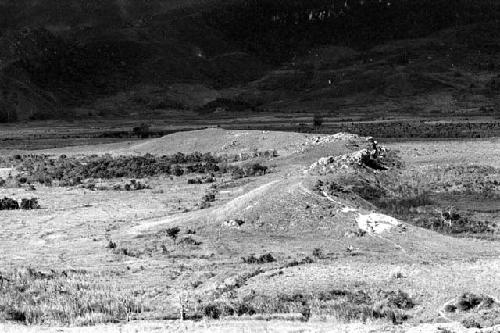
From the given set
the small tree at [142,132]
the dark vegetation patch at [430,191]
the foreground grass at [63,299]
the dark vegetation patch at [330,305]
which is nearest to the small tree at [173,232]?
the dark vegetation patch at [430,191]

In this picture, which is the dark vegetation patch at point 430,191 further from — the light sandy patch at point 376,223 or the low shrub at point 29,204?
the low shrub at point 29,204

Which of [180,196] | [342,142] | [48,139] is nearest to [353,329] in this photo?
[180,196]

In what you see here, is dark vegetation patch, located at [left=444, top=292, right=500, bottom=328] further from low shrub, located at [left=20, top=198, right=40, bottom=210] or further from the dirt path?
low shrub, located at [left=20, top=198, right=40, bottom=210]

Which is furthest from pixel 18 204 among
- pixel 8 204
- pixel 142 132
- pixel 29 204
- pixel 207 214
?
pixel 142 132

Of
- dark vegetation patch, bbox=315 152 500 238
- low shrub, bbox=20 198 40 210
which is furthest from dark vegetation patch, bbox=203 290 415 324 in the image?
low shrub, bbox=20 198 40 210

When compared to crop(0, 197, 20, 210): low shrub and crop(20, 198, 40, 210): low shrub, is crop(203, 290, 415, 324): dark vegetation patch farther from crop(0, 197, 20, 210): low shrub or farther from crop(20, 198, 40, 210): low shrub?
crop(0, 197, 20, 210): low shrub

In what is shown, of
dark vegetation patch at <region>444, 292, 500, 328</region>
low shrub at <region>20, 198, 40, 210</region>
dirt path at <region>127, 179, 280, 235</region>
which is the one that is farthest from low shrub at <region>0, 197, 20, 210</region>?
dark vegetation patch at <region>444, 292, 500, 328</region>

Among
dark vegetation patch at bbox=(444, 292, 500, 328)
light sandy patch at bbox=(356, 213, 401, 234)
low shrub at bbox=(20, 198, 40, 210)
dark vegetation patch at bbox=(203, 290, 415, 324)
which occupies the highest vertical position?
light sandy patch at bbox=(356, 213, 401, 234)

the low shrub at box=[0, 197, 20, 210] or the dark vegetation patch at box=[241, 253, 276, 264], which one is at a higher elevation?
the dark vegetation patch at box=[241, 253, 276, 264]

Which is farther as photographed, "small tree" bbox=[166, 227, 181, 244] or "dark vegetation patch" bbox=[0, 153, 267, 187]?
"dark vegetation patch" bbox=[0, 153, 267, 187]

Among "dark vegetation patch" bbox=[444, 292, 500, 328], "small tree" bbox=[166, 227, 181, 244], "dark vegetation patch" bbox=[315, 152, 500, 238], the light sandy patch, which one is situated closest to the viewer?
"dark vegetation patch" bbox=[444, 292, 500, 328]

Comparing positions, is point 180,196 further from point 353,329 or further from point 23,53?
point 23,53

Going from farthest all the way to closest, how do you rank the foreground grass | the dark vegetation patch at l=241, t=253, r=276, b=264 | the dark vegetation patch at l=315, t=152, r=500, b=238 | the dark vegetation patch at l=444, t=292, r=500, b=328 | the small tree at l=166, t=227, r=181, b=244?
the dark vegetation patch at l=315, t=152, r=500, b=238 < the small tree at l=166, t=227, r=181, b=244 < the dark vegetation patch at l=241, t=253, r=276, b=264 < the foreground grass < the dark vegetation patch at l=444, t=292, r=500, b=328
